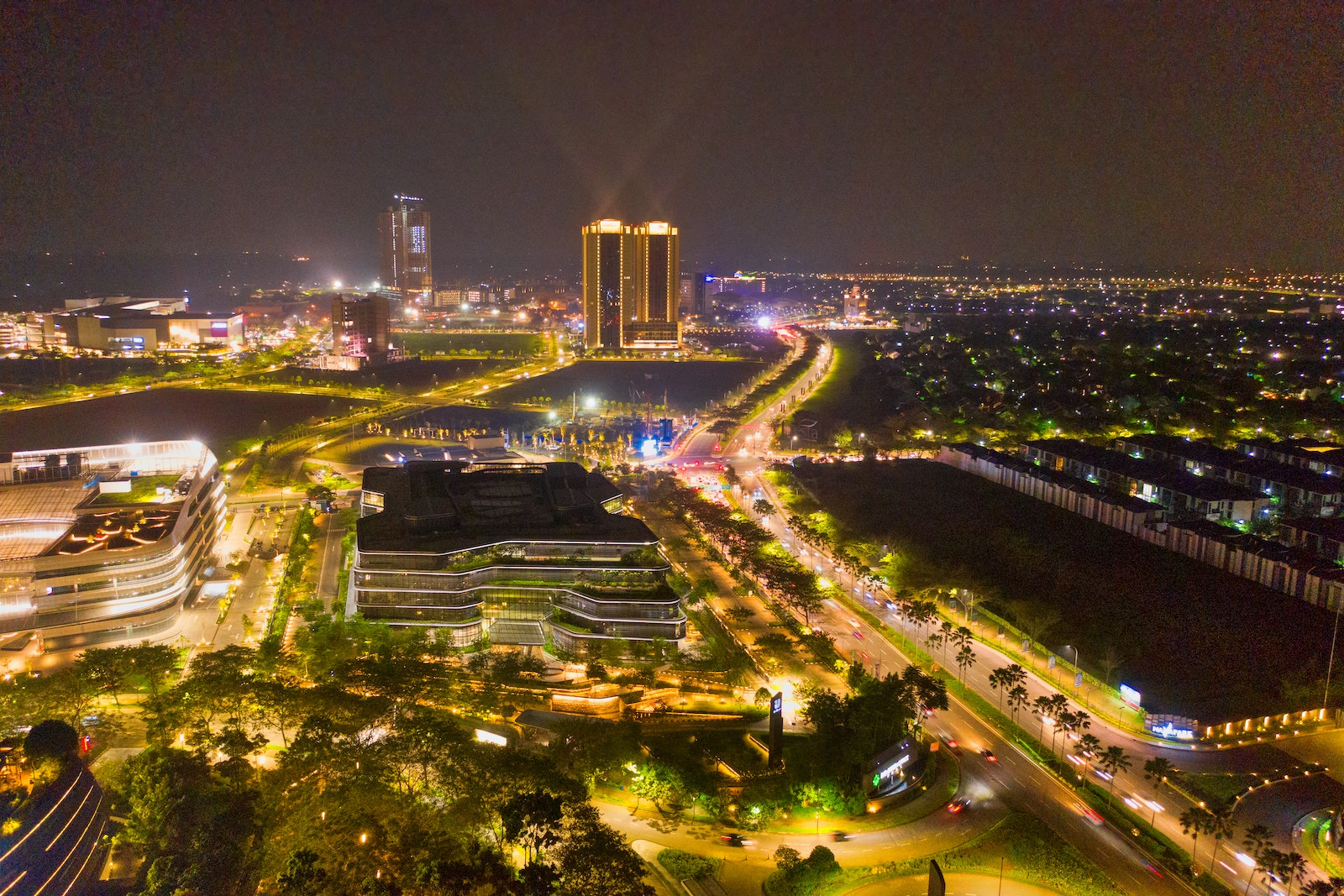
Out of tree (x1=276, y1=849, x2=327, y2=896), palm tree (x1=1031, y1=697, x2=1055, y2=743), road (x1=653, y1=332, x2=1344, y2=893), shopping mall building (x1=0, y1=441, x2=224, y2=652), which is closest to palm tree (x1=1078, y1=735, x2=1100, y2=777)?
road (x1=653, y1=332, x2=1344, y2=893)

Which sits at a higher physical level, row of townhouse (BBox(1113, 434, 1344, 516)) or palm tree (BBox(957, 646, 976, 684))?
row of townhouse (BBox(1113, 434, 1344, 516))

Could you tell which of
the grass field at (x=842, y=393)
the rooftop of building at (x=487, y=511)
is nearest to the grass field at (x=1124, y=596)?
the rooftop of building at (x=487, y=511)

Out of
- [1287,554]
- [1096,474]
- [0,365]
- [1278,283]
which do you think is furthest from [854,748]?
[1278,283]

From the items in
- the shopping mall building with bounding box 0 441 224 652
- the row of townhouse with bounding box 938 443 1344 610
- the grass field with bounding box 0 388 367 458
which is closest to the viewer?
the shopping mall building with bounding box 0 441 224 652

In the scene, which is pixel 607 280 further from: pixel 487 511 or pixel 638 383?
pixel 487 511

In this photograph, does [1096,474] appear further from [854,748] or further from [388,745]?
[388,745]

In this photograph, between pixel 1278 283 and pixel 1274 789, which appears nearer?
pixel 1274 789

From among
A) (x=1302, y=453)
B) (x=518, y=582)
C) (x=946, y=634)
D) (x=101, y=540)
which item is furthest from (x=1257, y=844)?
(x=1302, y=453)

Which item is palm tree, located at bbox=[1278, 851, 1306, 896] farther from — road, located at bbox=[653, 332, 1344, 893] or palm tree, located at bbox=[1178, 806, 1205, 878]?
palm tree, located at bbox=[1178, 806, 1205, 878]
